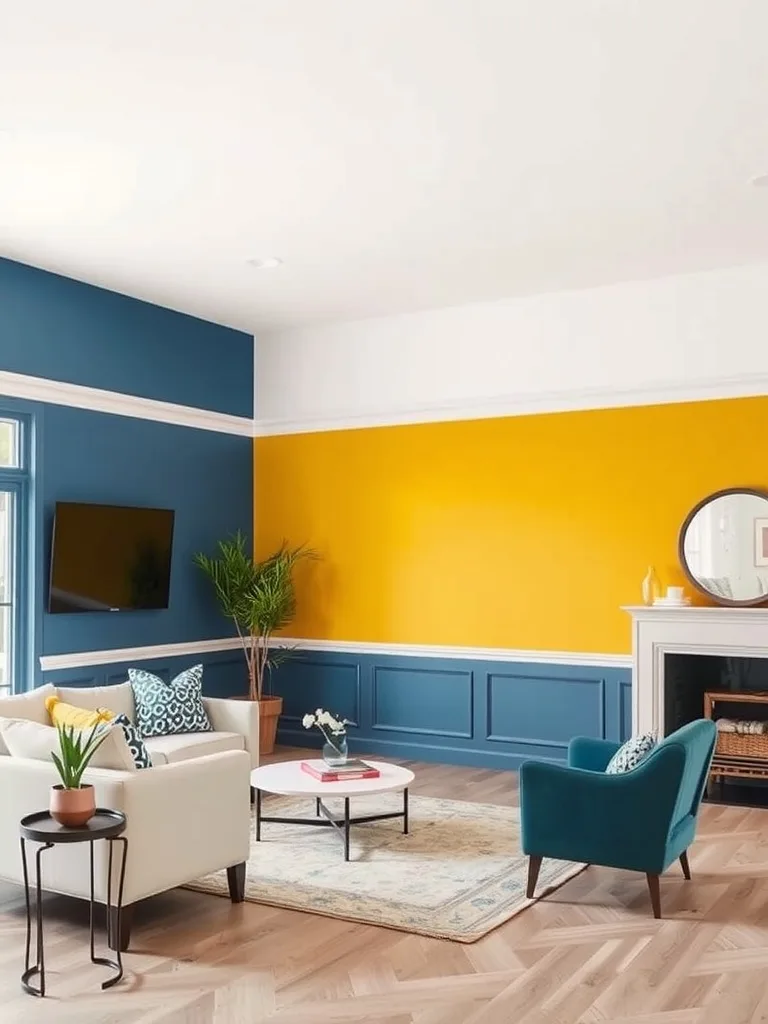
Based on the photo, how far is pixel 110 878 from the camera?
12.8ft

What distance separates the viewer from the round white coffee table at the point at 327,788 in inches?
201

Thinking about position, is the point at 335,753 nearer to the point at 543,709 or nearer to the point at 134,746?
the point at 134,746

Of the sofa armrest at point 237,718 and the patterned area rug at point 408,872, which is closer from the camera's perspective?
the patterned area rug at point 408,872

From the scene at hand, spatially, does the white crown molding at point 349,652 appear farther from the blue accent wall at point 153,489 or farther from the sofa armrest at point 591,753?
the sofa armrest at point 591,753

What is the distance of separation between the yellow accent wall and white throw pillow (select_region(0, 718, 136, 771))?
3.74 m

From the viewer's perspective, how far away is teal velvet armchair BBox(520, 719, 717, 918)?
425 centimetres

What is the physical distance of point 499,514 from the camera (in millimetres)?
7523

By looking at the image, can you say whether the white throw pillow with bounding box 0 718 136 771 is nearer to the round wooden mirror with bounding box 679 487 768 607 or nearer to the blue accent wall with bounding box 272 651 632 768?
the blue accent wall with bounding box 272 651 632 768

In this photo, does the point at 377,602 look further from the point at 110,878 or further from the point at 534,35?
the point at 534,35

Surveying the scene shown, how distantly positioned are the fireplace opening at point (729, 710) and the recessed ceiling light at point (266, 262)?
3.37m

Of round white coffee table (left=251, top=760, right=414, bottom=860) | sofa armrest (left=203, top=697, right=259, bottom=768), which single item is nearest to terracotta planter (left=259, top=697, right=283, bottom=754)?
sofa armrest (left=203, top=697, right=259, bottom=768)

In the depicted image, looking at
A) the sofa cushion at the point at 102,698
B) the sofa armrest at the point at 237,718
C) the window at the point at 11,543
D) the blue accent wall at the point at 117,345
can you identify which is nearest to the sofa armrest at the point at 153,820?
the sofa cushion at the point at 102,698

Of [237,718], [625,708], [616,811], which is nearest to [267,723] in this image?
[237,718]

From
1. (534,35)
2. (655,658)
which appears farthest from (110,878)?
(655,658)
